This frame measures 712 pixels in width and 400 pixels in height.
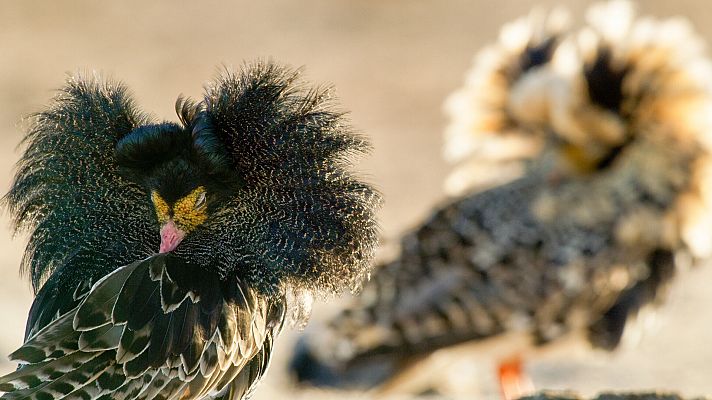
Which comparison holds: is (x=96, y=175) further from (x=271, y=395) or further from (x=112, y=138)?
(x=271, y=395)

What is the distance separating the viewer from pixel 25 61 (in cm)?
1400

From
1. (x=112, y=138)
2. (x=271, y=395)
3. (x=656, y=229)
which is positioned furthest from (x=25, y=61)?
(x=112, y=138)

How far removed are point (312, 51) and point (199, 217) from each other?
11021 millimetres

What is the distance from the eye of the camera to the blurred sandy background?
1215cm

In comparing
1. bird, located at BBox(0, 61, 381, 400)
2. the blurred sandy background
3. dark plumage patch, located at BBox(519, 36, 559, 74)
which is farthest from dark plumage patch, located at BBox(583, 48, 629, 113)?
the blurred sandy background

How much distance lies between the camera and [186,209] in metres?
3.52

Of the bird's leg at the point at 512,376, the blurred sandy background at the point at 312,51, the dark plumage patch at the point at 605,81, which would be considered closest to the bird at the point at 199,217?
the bird's leg at the point at 512,376

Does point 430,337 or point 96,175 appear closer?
point 96,175

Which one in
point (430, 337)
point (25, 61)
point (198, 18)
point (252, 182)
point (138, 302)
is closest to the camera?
point (138, 302)

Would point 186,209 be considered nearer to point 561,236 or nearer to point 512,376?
point 512,376

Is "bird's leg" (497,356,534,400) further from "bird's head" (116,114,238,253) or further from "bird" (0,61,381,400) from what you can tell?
"bird's head" (116,114,238,253)

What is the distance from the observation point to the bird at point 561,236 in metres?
6.40

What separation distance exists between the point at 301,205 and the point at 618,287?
330 centimetres

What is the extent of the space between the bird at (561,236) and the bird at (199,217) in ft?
8.53
